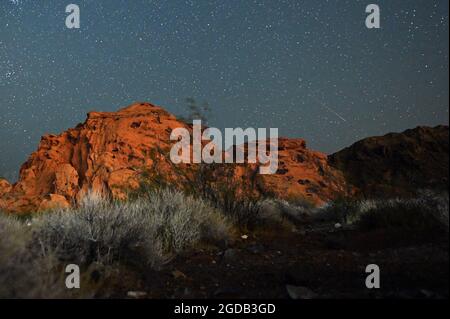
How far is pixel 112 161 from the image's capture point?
26484 mm

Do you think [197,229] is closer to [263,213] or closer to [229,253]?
[229,253]

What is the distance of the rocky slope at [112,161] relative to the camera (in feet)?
83.1

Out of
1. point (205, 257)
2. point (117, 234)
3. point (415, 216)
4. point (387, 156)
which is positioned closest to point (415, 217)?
point (415, 216)

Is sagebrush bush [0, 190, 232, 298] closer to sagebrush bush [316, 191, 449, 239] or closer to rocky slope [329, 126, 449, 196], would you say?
sagebrush bush [316, 191, 449, 239]

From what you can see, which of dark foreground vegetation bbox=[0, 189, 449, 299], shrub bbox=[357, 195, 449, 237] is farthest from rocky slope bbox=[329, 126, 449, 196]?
dark foreground vegetation bbox=[0, 189, 449, 299]

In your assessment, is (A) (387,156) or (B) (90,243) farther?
(A) (387,156)

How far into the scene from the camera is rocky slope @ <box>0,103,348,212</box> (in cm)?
2533

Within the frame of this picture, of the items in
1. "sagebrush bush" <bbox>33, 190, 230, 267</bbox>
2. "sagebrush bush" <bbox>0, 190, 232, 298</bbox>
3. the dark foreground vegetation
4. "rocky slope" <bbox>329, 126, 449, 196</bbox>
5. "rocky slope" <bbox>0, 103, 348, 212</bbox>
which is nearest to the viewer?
"sagebrush bush" <bbox>0, 190, 232, 298</bbox>

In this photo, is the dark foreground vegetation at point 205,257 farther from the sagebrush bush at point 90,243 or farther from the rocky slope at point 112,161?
the rocky slope at point 112,161

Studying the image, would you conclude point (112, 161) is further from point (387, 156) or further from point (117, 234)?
point (387, 156)

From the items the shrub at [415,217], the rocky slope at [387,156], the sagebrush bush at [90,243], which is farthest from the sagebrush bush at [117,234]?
the rocky slope at [387,156]

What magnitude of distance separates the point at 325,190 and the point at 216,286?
88.3 feet

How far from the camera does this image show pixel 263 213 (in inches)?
328
